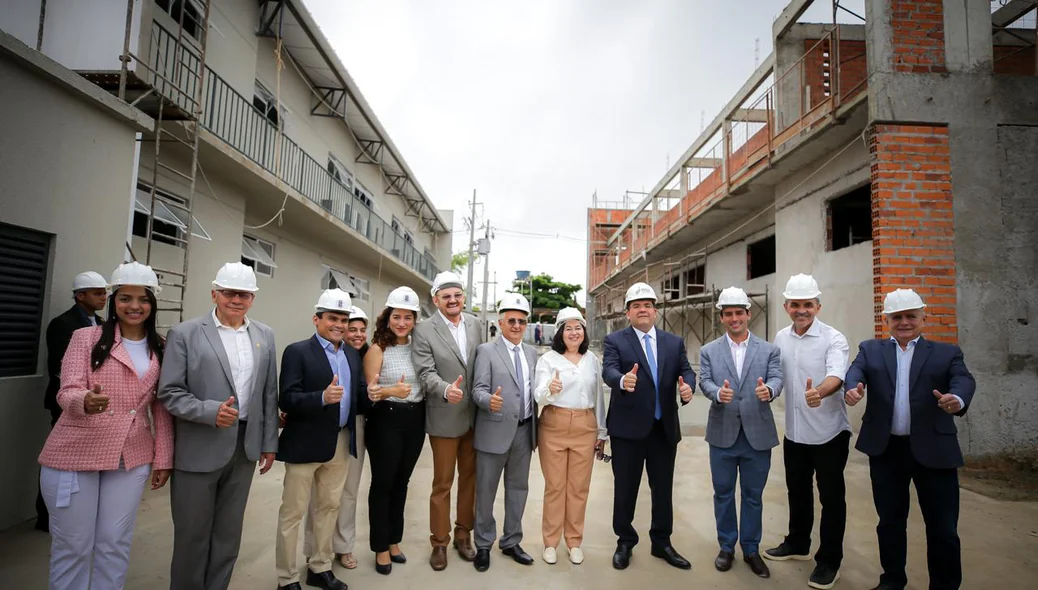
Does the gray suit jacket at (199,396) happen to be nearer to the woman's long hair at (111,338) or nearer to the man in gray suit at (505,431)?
the woman's long hair at (111,338)

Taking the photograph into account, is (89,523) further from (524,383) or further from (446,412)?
(524,383)

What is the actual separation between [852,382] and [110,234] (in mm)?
6082

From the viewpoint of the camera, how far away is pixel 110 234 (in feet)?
14.3

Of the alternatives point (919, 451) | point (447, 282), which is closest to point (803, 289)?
point (919, 451)

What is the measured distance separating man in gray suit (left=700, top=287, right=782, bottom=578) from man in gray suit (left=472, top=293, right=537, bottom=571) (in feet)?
4.41

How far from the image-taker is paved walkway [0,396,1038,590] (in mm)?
3145

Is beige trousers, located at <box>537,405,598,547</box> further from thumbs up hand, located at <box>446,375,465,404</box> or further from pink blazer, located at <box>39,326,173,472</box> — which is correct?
pink blazer, located at <box>39,326,173,472</box>

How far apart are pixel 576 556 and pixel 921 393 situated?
2.49 metres

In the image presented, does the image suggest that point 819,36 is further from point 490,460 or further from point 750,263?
point 490,460

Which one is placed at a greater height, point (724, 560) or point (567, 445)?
point (567, 445)

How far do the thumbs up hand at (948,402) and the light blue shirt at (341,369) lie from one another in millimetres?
3633

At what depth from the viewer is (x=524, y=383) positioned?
3.63m

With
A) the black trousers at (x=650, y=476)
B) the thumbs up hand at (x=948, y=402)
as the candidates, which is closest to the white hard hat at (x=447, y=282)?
the black trousers at (x=650, y=476)

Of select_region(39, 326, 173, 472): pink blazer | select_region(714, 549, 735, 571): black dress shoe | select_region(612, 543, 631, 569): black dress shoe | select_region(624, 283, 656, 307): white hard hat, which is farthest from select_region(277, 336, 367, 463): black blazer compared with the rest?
select_region(714, 549, 735, 571): black dress shoe
